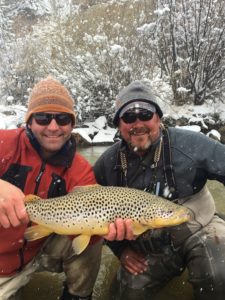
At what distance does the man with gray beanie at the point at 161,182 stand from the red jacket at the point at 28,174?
16.7 inches

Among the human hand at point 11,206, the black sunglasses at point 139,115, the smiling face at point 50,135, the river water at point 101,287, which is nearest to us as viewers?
the human hand at point 11,206

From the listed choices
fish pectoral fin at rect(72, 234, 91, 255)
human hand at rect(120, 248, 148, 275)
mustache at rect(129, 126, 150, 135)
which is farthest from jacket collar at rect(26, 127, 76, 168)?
human hand at rect(120, 248, 148, 275)

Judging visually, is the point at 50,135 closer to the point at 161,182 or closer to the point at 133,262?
the point at 161,182

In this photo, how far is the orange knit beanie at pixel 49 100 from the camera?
2.94 m

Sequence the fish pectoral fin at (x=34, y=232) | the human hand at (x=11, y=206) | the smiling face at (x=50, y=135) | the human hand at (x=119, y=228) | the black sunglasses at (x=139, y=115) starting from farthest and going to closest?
the black sunglasses at (x=139, y=115) → the smiling face at (x=50, y=135) → the fish pectoral fin at (x=34, y=232) → the human hand at (x=119, y=228) → the human hand at (x=11, y=206)

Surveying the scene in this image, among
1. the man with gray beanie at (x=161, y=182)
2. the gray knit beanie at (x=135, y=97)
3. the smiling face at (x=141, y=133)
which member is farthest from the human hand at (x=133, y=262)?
the gray knit beanie at (x=135, y=97)

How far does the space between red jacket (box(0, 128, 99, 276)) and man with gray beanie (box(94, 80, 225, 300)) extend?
43 cm

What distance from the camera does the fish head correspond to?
2523 mm

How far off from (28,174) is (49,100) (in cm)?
55

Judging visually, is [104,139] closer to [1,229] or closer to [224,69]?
[224,69]

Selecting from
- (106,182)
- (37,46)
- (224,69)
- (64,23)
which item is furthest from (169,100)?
(106,182)

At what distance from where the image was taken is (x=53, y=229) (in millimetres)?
2613

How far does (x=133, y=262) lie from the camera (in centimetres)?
309

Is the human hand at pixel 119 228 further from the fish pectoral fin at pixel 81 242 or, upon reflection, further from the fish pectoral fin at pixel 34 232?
the fish pectoral fin at pixel 34 232
